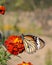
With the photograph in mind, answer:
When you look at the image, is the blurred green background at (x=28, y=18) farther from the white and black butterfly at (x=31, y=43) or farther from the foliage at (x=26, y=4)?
the white and black butterfly at (x=31, y=43)

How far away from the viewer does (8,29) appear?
6055mm

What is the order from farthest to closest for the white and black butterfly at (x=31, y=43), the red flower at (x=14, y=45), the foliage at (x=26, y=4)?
1. the foliage at (x=26, y=4)
2. the white and black butterfly at (x=31, y=43)
3. the red flower at (x=14, y=45)

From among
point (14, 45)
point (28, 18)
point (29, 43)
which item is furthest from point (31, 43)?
point (28, 18)

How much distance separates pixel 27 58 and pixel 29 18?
2.19 meters

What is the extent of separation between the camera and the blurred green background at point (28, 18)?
242 inches

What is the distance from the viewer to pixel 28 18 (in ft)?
22.5

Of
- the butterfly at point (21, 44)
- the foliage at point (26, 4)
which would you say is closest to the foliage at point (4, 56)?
the butterfly at point (21, 44)

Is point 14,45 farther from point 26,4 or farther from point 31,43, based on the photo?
point 26,4

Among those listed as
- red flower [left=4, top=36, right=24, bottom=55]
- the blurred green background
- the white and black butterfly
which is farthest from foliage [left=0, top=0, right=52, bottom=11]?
red flower [left=4, top=36, right=24, bottom=55]

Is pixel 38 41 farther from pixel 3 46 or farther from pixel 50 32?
pixel 50 32

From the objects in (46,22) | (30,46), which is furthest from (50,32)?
(30,46)

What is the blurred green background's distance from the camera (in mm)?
6139

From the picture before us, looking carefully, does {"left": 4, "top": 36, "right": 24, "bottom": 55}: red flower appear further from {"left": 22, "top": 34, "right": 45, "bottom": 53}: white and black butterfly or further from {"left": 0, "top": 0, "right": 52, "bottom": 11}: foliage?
{"left": 0, "top": 0, "right": 52, "bottom": 11}: foliage

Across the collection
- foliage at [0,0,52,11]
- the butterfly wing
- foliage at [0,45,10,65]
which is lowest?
foliage at [0,45,10,65]
